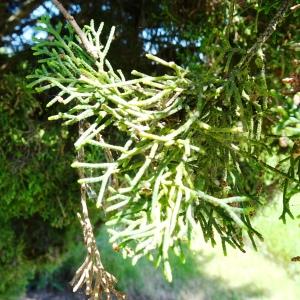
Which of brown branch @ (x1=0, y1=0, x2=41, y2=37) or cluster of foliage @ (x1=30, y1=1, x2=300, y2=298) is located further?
brown branch @ (x1=0, y1=0, x2=41, y2=37)

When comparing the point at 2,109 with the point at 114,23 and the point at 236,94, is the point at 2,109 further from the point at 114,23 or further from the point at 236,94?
the point at 236,94

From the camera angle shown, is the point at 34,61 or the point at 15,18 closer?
the point at 34,61

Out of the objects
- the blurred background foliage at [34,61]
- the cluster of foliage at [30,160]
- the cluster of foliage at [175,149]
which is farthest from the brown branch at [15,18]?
the cluster of foliage at [175,149]

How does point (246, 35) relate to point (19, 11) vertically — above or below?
below

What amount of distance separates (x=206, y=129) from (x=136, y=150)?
15cm

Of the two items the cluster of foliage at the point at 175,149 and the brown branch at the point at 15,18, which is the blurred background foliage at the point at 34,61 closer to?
the brown branch at the point at 15,18

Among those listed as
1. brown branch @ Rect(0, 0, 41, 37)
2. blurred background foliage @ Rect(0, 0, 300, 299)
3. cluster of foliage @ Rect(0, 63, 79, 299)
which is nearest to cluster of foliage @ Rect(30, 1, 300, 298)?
blurred background foliage @ Rect(0, 0, 300, 299)

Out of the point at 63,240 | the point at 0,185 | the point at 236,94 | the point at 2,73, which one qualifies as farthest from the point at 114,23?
the point at 63,240

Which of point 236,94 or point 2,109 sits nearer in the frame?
point 236,94

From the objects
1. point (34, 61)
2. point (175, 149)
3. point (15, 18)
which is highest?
point (15, 18)

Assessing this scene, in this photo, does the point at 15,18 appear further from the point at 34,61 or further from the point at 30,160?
the point at 30,160

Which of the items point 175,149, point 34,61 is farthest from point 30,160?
point 175,149

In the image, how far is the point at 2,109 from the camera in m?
2.86

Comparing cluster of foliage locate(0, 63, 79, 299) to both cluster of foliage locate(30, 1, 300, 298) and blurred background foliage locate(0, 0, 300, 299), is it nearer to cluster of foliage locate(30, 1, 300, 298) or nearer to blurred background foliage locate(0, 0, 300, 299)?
blurred background foliage locate(0, 0, 300, 299)
